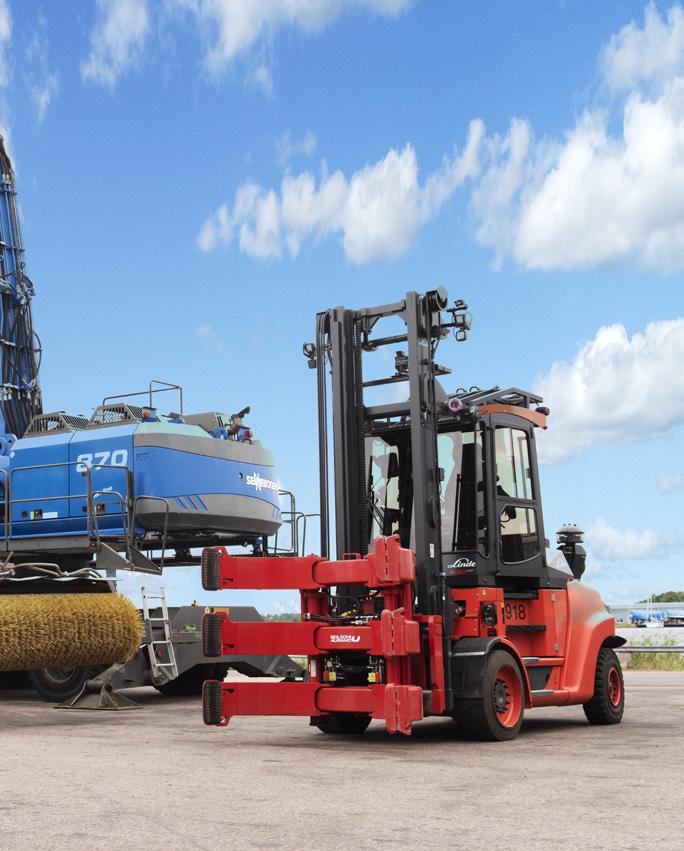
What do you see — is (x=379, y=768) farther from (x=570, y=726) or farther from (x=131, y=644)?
(x=131, y=644)

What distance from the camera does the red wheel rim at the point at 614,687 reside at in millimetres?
12625

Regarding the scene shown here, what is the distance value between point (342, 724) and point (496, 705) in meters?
1.61

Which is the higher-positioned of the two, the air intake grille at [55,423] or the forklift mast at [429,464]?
the air intake grille at [55,423]

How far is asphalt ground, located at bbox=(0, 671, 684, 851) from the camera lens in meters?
6.21

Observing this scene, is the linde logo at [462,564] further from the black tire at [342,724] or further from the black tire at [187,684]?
the black tire at [187,684]

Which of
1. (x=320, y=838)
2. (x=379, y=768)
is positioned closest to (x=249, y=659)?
(x=379, y=768)

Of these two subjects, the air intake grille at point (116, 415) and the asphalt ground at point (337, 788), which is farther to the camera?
the air intake grille at point (116, 415)

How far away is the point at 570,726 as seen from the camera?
1243 centimetres

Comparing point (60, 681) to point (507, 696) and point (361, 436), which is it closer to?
point (361, 436)

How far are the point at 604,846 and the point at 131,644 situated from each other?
901cm

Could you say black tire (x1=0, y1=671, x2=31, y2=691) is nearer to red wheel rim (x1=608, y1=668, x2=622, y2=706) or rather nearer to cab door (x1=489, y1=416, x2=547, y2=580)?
red wheel rim (x1=608, y1=668, x2=622, y2=706)

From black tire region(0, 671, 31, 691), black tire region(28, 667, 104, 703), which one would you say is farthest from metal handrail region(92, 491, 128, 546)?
black tire region(0, 671, 31, 691)

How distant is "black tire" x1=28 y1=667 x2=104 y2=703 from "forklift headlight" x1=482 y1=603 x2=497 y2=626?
6354mm

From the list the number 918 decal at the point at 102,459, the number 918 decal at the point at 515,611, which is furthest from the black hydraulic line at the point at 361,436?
the number 918 decal at the point at 102,459
